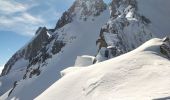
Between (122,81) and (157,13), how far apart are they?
96946mm

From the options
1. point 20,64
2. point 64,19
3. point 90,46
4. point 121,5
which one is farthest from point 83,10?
point 20,64

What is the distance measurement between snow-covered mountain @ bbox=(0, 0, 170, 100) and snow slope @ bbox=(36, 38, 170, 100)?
41 millimetres

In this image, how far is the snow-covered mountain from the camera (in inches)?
666

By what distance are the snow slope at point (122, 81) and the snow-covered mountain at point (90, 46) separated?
0.13 feet

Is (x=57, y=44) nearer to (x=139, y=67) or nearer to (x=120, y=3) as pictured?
(x=120, y=3)

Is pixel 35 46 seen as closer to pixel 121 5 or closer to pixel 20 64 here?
pixel 20 64

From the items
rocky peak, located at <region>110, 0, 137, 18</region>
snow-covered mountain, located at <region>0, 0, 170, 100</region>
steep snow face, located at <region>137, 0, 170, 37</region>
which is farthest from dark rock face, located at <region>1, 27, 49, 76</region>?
steep snow face, located at <region>137, 0, 170, 37</region>

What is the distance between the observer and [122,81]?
613 inches

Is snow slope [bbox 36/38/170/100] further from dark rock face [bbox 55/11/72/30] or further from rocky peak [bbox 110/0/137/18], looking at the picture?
dark rock face [bbox 55/11/72/30]

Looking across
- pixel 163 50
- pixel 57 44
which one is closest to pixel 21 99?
pixel 57 44

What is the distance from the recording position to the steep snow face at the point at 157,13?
324 ft

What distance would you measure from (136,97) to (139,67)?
3445 mm

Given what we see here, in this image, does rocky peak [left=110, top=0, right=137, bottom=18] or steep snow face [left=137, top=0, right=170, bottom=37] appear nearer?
steep snow face [left=137, top=0, right=170, bottom=37]

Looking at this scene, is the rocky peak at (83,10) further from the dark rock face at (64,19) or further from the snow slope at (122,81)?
the snow slope at (122,81)
